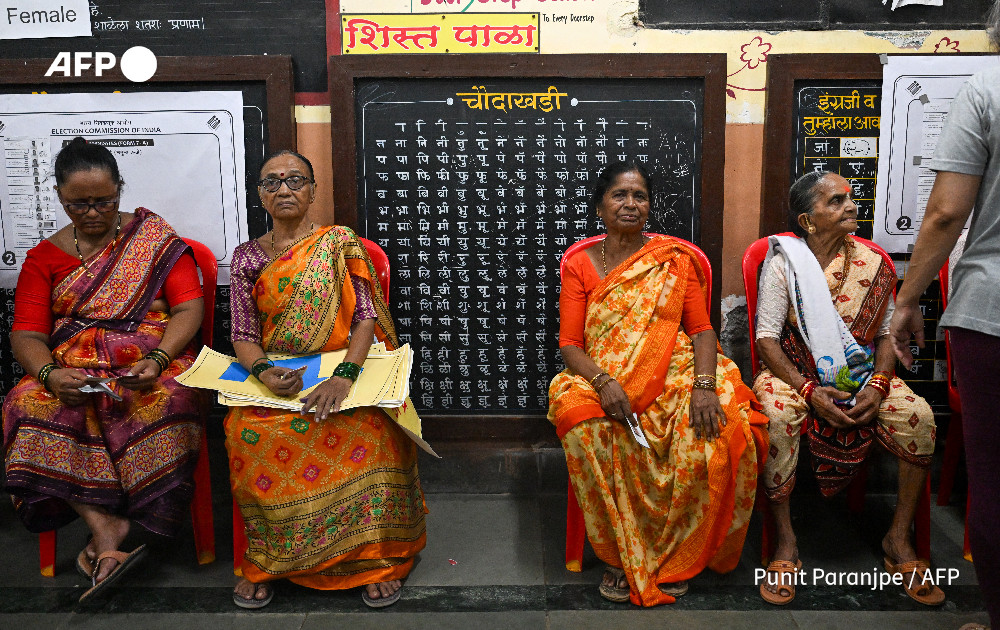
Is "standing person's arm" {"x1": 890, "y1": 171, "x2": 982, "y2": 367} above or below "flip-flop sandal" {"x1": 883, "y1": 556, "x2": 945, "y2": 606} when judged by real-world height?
above

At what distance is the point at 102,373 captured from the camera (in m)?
2.80

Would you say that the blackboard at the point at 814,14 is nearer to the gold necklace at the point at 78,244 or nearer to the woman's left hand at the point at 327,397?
the woman's left hand at the point at 327,397

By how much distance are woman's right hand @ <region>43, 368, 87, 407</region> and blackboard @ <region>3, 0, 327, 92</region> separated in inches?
63.9

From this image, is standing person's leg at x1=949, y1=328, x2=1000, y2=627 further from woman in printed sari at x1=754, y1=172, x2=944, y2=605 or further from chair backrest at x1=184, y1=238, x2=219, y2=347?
chair backrest at x1=184, y1=238, x2=219, y2=347

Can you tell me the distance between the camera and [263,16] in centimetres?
334

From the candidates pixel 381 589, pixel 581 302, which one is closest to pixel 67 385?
pixel 381 589

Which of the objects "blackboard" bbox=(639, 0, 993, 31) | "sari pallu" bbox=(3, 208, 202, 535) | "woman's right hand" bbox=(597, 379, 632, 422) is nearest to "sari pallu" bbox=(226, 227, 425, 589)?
"sari pallu" bbox=(3, 208, 202, 535)

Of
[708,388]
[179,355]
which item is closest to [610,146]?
[708,388]

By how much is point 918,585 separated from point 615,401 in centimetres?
133

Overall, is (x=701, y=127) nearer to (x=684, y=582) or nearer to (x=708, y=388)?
(x=708, y=388)

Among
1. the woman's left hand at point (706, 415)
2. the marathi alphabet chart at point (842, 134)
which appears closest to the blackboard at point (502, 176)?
the marathi alphabet chart at point (842, 134)

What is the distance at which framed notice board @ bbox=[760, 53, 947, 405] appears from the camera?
10.8 ft

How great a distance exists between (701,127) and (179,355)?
8.62 ft

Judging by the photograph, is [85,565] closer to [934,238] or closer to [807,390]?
[807,390]
